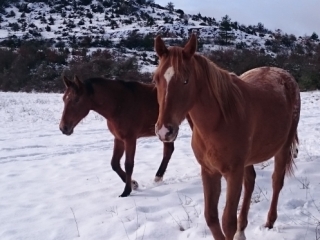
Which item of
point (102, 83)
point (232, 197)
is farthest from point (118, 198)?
point (232, 197)

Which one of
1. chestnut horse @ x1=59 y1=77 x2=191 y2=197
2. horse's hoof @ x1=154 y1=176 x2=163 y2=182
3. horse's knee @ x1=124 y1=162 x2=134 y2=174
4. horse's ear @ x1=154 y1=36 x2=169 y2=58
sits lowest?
horse's hoof @ x1=154 y1=176 x2=163 y2=182

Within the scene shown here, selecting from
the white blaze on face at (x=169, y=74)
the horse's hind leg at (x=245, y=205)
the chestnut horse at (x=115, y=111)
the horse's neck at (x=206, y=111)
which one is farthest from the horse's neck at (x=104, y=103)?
the white blaze on face at (x=169, y=74)

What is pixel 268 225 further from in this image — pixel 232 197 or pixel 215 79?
pixel 215 79

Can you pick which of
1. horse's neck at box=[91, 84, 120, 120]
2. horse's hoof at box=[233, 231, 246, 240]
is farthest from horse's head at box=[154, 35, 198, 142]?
horse's neck at box=[91, 84, 120, 120]

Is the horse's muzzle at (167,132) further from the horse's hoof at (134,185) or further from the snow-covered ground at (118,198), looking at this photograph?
the horse's hoof at (134,185)

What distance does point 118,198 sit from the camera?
210 inches

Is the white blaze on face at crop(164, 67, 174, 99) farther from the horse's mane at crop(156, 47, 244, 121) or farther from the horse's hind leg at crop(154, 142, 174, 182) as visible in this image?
the horse's hind leg at crop(154, 142, 174, 182)

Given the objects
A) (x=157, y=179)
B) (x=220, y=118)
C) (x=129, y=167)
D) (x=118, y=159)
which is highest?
(x=220, y=118)

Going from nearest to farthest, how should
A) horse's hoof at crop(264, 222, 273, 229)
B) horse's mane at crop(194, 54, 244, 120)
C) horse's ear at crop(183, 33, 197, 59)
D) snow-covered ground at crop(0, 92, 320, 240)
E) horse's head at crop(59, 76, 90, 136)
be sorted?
horse's ear at crop(183, 33, 197, 59), horse's mane at crop(194, 54, 244, 120), horse's hoof at crop(264, 222, 273, 229), snow-covered ground at crop(0, 92, 320, 240), horse's head at crop(59, 76, 90, 136)

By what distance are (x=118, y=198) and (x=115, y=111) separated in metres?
1.36

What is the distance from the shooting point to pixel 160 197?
5.04 metres

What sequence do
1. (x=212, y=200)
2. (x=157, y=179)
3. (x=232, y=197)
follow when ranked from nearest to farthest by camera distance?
1. (x=232, y=197)
2. (x=212, y=200)
3. (x=157, y=179)

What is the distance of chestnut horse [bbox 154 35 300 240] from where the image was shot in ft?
8.74

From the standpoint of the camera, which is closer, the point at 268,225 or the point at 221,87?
the point at 221,87
